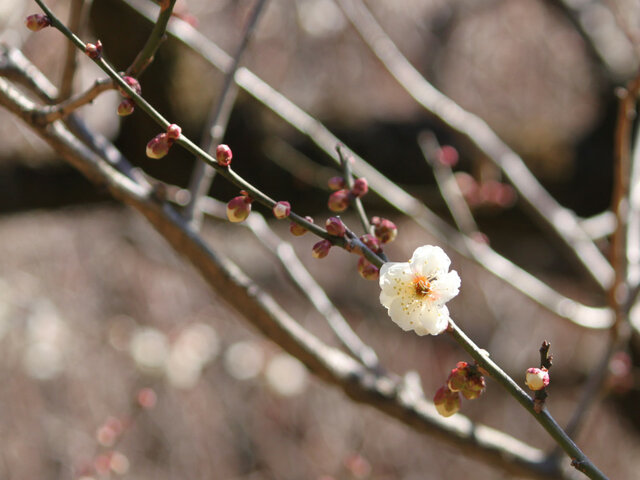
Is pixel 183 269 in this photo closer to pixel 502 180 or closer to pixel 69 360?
pixel 69 360

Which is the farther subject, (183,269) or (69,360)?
(69,360)

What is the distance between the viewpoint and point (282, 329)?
42.8 inches

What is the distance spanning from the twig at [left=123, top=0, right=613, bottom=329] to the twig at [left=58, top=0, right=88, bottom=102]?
1.47ft

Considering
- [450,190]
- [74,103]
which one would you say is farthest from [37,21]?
[450,190]

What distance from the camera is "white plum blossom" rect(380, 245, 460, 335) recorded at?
0.66 meters

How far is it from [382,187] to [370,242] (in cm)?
95

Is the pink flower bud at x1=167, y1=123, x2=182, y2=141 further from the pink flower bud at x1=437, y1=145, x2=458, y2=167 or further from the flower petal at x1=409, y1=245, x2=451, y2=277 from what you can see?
the pink flower bud at x1=437, y1=145, x2=458, y2=167

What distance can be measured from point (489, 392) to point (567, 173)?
232 centimetres

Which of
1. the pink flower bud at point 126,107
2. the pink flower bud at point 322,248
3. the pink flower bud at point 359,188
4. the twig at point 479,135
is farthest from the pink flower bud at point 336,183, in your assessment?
the twig at point 479,135

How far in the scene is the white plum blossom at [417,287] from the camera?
26.1 inches

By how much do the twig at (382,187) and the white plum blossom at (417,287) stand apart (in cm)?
76

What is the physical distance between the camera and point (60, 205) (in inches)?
78.5

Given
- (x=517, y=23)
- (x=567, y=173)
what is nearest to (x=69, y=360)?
(x=567, y=173)

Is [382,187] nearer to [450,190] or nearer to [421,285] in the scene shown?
[450,190]
